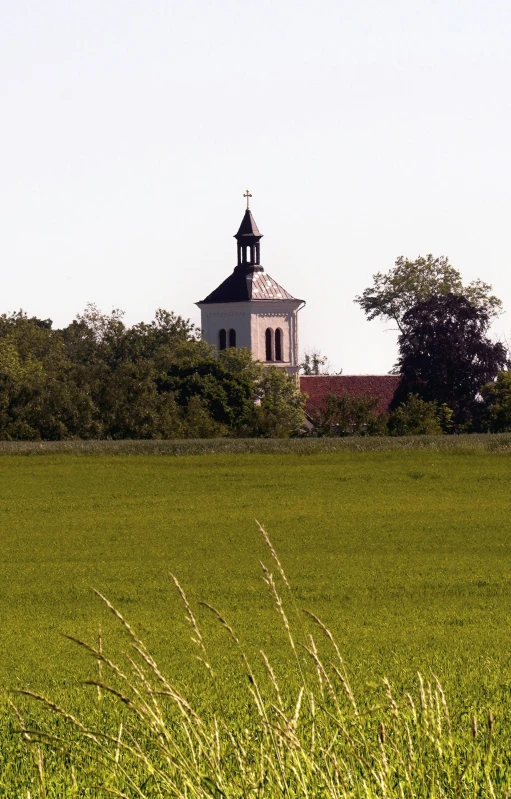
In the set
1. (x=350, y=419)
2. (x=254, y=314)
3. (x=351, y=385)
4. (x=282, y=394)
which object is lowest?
(x=350, y=419)

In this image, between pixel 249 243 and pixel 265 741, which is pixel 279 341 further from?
pixel 265 741

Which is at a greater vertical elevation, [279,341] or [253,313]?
[253,313]

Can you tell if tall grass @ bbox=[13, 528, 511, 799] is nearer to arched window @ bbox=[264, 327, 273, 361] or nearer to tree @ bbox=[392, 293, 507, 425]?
tree @ bbox=[392, 293, 507, 425]

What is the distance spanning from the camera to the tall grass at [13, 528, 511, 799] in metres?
4.21

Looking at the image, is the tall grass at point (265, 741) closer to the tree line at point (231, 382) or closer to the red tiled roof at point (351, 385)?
the tree line at point (231, 382)

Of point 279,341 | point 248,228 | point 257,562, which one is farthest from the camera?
point 279,341

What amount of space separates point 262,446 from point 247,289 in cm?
7568

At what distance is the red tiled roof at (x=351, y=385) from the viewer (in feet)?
312

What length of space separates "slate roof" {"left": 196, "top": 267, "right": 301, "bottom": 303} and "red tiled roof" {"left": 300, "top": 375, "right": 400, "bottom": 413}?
637 inches

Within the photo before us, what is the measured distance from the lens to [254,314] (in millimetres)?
111688

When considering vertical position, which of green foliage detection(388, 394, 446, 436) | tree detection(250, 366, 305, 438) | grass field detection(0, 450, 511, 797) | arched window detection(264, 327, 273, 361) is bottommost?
grass field detection(0, 450, 511, 797)

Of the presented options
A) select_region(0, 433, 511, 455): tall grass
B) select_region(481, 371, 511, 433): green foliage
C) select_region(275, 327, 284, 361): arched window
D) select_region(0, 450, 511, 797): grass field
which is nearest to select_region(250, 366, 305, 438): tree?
select_region(481, 371, 511, 433): green foliage

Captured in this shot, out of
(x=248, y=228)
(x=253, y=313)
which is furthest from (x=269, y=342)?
(x=248, y=228)

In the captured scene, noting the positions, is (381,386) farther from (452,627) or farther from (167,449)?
(452,627)
